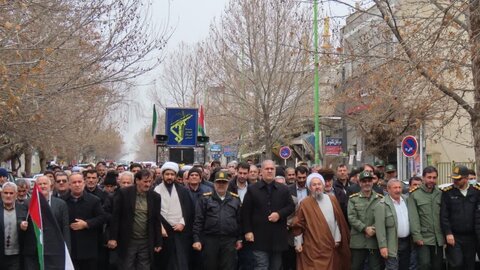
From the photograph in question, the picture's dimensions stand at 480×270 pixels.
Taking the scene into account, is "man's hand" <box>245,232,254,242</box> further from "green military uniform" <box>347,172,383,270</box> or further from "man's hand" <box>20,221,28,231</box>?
"man's hand" <box>20,221,28,231</box>

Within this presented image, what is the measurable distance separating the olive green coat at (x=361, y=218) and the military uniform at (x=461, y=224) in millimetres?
979

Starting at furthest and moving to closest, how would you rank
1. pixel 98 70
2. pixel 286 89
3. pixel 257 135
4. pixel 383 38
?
1. pixel 257 135
2. pixel 286 89
3. pixel 98 70
4. pixel 383 38

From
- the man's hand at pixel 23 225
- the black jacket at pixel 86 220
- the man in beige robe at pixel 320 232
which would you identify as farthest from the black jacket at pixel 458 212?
the man's hand at pixel 23 225

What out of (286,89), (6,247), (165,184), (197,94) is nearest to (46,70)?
(165,184)

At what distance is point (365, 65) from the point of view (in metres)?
14.3

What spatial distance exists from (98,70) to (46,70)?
2073mm

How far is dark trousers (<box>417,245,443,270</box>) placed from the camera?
10.1m

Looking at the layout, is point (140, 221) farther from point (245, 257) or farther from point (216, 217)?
point (245, 257)

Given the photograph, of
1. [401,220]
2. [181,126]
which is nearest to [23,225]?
[401,220]

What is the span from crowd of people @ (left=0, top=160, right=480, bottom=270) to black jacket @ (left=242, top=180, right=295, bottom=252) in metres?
0.02

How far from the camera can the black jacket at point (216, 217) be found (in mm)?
10484

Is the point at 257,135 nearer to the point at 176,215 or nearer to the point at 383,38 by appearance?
the point at 383,38

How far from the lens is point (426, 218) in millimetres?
10164

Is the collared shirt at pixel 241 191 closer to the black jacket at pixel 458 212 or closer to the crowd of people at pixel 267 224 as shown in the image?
the crowd of people at pixel 267 224
